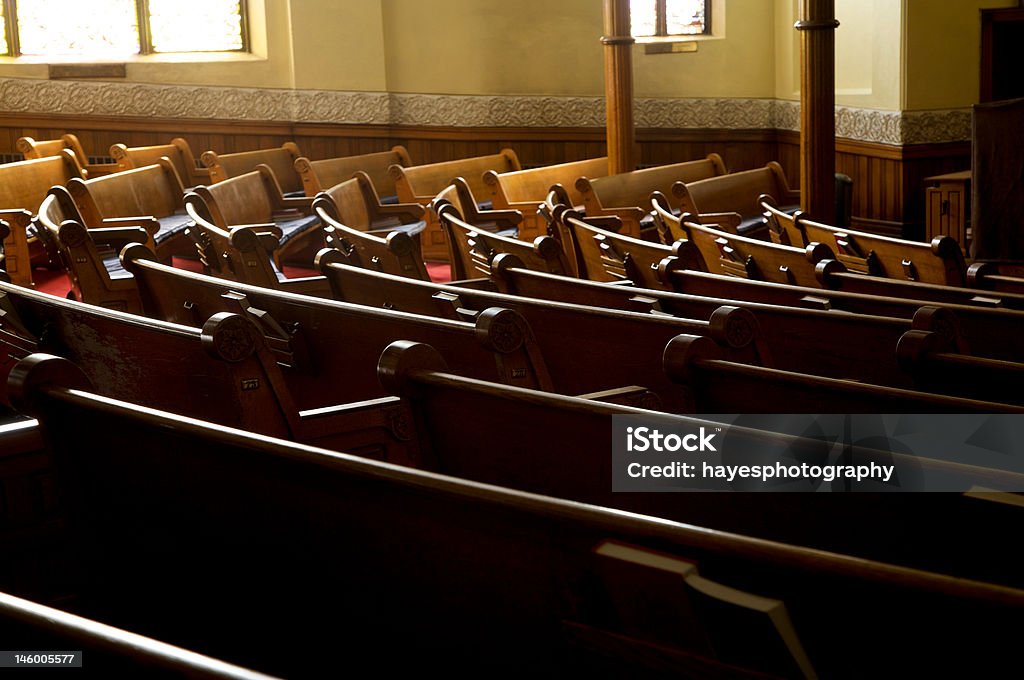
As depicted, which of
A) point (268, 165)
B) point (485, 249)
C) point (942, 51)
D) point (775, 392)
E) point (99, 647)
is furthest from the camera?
point (268, 165)

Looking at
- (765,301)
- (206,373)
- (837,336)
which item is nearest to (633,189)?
(765,301)

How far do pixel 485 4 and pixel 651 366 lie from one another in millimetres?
8843

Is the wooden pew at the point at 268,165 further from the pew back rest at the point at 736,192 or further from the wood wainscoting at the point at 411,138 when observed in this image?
the pew back rest at the point at 736,192

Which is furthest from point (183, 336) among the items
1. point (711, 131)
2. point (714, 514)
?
point (711, 131)

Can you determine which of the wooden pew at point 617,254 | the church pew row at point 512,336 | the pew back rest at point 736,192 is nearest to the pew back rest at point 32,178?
the wooden pew at point 617,254

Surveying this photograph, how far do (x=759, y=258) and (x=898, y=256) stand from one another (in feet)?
2.17

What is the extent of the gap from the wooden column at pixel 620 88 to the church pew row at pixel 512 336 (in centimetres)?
568

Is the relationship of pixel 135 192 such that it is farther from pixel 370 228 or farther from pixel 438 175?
pixel 438 175

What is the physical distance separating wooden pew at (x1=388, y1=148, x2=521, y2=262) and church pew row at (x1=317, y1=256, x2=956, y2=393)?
14.0 feet

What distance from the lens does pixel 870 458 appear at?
169 centimetres

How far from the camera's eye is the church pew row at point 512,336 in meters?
2.69

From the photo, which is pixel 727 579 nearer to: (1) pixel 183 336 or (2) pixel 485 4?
(1) pixel 183 336

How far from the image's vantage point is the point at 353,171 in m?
9.56

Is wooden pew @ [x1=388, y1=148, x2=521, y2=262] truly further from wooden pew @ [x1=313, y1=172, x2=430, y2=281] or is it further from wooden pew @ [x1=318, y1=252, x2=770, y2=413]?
wooden pew @ [x1=318, y1=252, x2=770, y2=413]
